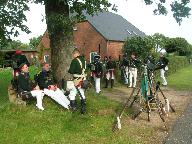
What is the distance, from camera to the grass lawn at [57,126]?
10.3 m

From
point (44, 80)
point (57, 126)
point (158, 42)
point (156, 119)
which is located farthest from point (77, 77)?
point (158, 42)

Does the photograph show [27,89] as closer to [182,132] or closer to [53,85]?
[53,85]

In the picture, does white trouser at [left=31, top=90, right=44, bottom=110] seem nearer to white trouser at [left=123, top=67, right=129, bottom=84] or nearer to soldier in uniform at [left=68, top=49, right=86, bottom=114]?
soldier in uniform at [left=68, top=49, right=86, bottom=114]

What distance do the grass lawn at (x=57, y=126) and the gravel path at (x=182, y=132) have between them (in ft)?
2.56

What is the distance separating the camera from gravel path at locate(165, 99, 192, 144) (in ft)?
33.5

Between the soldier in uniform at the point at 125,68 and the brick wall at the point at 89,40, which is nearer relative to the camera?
the soldier in uniform at the point at 125,68

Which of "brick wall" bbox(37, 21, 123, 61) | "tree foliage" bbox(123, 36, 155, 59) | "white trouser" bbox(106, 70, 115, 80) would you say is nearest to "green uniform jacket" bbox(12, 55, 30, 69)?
"white trouser" bbox(106, 70, 115, 80)

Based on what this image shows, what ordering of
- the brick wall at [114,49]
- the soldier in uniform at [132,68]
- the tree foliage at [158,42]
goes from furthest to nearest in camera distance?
the brick wall at [114,49] < the tree foliage at [158,42] < the soldier in uniform at [132,68]

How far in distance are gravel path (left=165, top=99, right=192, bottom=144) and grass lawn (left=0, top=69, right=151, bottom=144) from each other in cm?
78

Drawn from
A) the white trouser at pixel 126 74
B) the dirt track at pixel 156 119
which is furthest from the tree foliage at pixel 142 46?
the dirt track at pixel 156 119

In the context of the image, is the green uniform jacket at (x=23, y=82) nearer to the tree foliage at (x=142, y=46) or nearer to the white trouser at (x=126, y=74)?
the white trouser at (x=126, y=74)

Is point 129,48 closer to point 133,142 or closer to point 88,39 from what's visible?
point 88,39

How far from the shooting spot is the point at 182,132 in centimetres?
1117

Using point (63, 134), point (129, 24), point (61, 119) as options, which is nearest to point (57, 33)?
point (61, 119)
